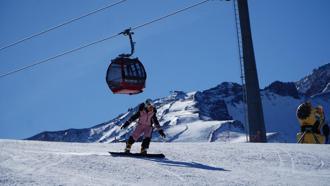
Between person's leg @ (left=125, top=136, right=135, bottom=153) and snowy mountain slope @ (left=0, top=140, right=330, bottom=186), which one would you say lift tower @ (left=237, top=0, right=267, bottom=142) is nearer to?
snowy mountain slope @ (left=0, top=140, right=330, bottom=186)

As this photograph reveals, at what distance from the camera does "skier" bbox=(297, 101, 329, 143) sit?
20.6 m

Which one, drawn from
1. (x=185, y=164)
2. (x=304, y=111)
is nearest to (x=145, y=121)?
(x=185, y=164)

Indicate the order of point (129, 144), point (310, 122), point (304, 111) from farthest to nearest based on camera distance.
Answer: point (304, 111)
point (310, 122)
point (129, 144)

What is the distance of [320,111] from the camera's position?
21.0 m

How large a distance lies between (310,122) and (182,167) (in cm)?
798

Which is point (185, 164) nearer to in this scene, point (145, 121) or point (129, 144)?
point (129, 144)

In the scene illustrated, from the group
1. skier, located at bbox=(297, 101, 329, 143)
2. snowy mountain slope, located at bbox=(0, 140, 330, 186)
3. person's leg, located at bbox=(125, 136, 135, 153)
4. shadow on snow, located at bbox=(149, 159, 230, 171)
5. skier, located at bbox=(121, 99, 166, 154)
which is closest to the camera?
snowy mountain slope, located at bbox=(0, 140, 330, 186)

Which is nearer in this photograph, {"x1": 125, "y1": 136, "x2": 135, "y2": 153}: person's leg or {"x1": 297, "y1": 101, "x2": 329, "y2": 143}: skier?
{"x1": 125, "y1": 136, "x2": 135, "y2": 153}: person's leg

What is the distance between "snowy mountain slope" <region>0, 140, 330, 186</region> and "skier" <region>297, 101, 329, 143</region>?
326 centimetres

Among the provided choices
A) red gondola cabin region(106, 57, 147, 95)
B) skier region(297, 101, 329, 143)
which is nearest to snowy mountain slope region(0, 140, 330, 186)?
skier region(297, 101, 329, 143)

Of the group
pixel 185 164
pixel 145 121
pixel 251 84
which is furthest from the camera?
pixel 251 84

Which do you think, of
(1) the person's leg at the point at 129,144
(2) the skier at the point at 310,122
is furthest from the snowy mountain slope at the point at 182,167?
(2) the skier at the point at 310,122

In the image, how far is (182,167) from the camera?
45.5ft

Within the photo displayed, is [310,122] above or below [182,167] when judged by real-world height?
above
